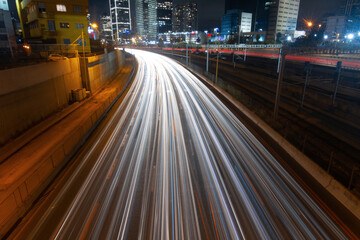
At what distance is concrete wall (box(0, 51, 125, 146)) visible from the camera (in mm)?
15805

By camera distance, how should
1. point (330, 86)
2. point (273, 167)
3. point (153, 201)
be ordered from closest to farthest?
point (153, 201)
point (273, 167)
point (330, 86)

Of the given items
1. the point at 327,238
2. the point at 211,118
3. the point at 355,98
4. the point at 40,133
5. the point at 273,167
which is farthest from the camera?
the point at 355,98

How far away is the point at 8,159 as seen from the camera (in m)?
13.8

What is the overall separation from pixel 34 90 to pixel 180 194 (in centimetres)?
1544

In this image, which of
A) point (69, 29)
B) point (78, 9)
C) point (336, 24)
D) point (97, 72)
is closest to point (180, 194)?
point (97, 72)

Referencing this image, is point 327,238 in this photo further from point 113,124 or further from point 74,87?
point 74,87

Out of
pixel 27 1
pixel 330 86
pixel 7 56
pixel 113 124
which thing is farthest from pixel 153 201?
pixel 27 1

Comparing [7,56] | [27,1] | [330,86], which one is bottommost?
[330,86]

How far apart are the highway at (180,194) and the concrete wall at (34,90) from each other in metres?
5.62

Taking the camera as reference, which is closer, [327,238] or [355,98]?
[327,238]

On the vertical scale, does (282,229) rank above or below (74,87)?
below

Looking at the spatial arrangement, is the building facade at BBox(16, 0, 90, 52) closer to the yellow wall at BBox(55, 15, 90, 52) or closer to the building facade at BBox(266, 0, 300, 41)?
the yellow wall at BBox(55, 15, 90, 52)

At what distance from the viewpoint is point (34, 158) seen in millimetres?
14000

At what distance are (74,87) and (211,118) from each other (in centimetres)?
1642
